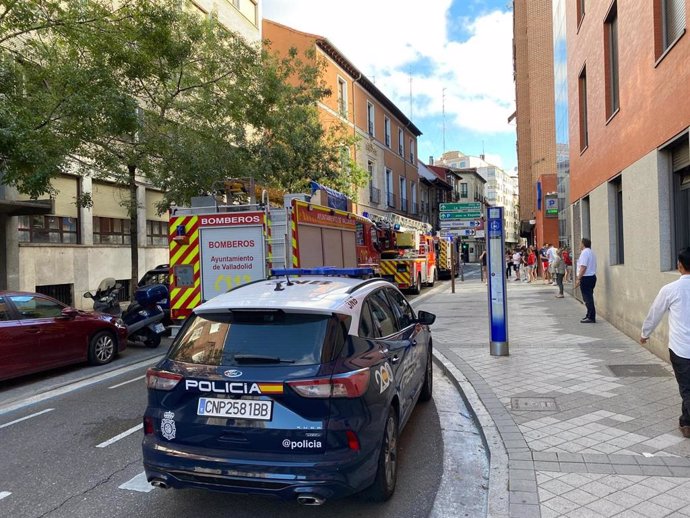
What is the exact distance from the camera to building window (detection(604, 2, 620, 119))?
409 inches

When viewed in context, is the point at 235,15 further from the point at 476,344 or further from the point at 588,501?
the point at 588,501

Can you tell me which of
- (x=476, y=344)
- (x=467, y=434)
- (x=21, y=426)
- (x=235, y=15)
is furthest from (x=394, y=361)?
(x=235, y=15)

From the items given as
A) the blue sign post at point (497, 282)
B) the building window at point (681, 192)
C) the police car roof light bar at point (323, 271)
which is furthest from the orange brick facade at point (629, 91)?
the police car roof light bar at point (323, 271)

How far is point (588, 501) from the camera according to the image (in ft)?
11.4

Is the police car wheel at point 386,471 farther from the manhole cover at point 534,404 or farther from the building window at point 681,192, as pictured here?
the building window at point 681,192

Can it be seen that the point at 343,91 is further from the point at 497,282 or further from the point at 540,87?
the point at 497,282

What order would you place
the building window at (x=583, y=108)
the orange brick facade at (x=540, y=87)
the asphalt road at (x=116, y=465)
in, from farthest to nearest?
the orange brick facade at (x=540, y=87) → the building window at (x=583, y=108) → the asphalt road at (x=116, y=465)

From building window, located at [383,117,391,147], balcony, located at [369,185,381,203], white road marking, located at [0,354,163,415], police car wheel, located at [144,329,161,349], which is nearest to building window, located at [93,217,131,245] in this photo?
police car wheel, located at [144,329,161,349]

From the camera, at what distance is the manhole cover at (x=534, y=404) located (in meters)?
5.43

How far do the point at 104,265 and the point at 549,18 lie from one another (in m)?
29.5

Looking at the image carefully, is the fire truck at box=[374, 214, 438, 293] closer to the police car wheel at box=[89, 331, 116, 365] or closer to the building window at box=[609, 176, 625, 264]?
the building window at box=[609, 176, 625, 264]

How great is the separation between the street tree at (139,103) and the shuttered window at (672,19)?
883cm

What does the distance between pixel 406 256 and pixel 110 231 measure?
Result: 1072 cm

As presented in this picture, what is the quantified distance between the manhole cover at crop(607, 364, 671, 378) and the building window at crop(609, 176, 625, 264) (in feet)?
13.3
